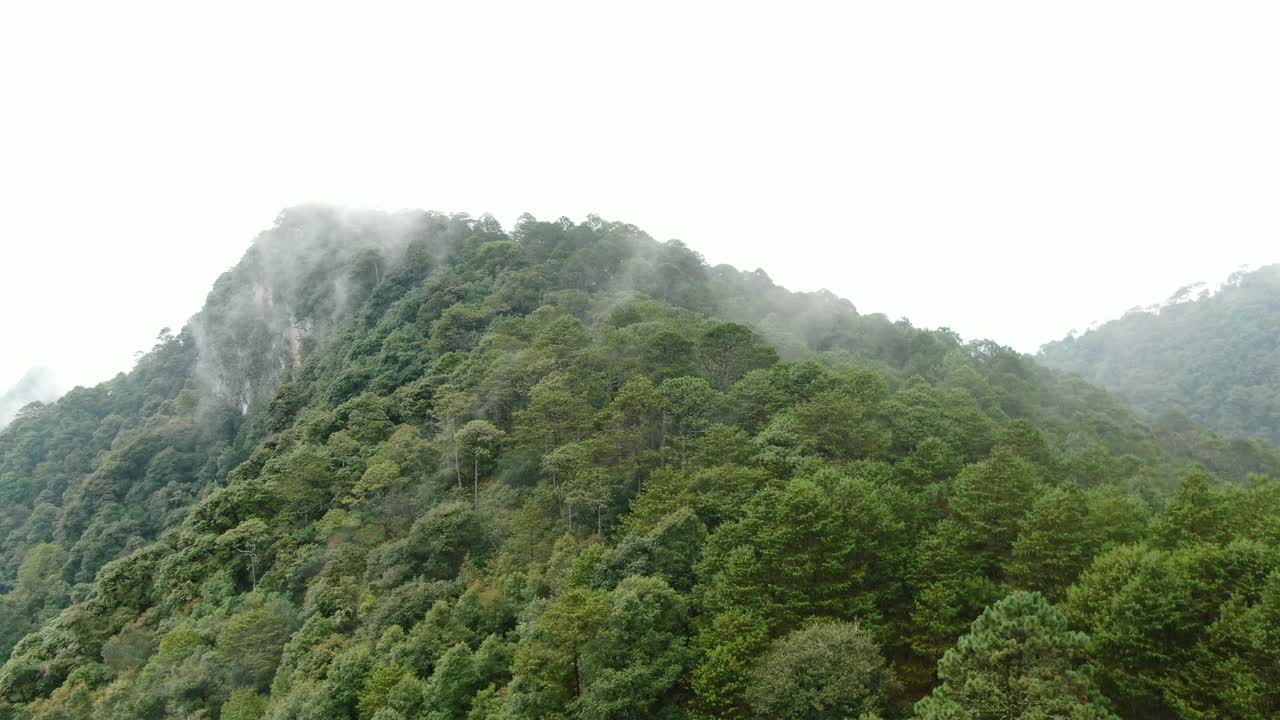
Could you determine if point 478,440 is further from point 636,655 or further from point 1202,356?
point 1202,356

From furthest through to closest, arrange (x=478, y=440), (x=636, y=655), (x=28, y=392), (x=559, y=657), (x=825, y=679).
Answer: (x=28, y=392)
(x=478, y=440)
(x=559, y=657)
(x=636, y=655)
(x=825, y=679)

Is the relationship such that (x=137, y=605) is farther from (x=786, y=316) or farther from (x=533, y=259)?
(x=786, y=316)

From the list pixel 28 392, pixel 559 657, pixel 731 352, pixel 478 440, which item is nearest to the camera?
pixel 559 657

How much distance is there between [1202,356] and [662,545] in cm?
13927

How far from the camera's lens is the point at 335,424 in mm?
58812

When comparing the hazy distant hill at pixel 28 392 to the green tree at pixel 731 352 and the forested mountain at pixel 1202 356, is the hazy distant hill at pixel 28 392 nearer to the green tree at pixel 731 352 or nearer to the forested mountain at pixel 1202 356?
the green tree at pixel 731 352

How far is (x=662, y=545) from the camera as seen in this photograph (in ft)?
93.4

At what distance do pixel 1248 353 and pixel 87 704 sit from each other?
6415 inches

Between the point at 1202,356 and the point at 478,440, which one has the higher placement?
the point at 478,440

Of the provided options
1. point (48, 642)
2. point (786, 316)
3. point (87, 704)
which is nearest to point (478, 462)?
point (87, 704)

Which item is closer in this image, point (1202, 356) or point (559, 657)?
point (559, 657)

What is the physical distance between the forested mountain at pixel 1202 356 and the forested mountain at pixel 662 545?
47029 millimetres

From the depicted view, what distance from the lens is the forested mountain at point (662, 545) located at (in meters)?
17.6

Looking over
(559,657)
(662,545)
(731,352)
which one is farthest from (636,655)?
(731,352)
